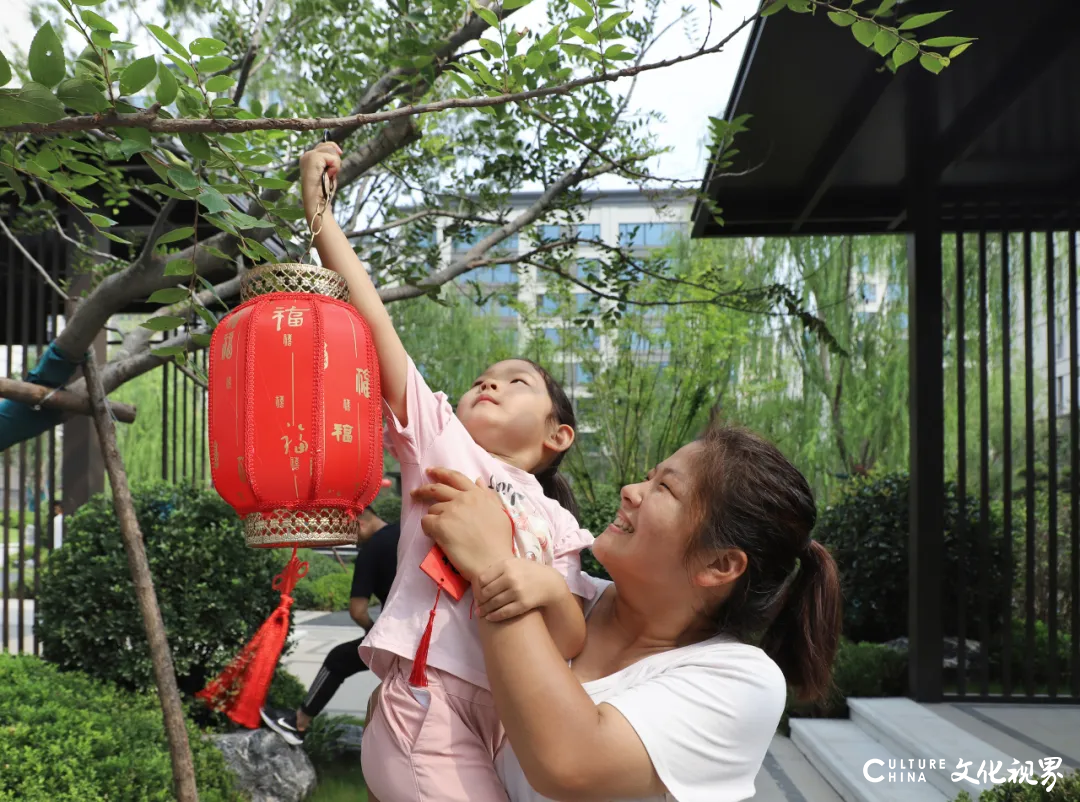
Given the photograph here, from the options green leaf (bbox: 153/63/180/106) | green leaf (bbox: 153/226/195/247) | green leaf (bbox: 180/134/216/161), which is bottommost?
green leaf (bbox: 153/226/195/247)

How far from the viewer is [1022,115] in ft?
14.5

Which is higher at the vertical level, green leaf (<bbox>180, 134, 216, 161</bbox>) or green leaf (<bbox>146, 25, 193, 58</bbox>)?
green leaf (<bbox>146, 25, 193, 58</bbox>)

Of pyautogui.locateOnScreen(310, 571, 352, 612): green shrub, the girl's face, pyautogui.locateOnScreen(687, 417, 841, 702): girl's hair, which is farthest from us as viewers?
pyautogui.locateOnScreen(310, 571, 352, 612): green shrub

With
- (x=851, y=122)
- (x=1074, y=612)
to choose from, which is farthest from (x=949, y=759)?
(x=851, y=122)

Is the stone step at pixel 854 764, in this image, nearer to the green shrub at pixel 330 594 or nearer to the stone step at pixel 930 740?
the stone step at pixel 930 740

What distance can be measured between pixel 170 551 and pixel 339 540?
3693 mm

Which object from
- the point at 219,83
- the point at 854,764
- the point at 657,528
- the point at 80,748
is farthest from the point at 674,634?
the point at 854,764

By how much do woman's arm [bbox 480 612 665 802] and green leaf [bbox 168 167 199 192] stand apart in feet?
2.52

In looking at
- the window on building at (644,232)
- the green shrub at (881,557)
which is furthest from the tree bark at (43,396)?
the green shrub at (881,557)

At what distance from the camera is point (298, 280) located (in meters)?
1.35

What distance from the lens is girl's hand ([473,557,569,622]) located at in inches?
44.1

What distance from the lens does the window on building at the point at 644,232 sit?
473 cm

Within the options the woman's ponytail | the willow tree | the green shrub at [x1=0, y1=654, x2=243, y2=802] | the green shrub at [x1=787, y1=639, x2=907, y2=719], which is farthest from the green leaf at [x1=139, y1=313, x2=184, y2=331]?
the green shrub at [x1=787, y1=639, x2=907, y2=719]

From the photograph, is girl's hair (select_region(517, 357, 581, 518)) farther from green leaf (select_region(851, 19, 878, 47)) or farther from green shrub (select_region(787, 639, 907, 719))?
green shrub (select_region(787, 639, 907, 719))
